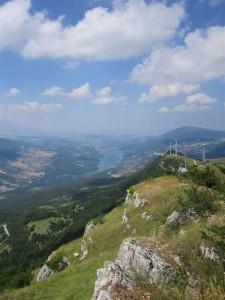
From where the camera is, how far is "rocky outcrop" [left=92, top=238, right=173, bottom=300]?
705 inches

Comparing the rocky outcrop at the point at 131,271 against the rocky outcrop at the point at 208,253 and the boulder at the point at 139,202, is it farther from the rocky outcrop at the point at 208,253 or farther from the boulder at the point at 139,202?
the boulder at the point at 139,202

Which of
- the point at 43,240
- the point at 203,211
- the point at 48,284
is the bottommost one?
the point at 43,240

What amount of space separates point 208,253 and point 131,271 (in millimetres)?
5404

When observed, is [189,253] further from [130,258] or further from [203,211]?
[203,211]

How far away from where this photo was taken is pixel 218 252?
22141mm

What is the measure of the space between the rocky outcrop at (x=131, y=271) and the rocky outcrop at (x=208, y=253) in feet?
9.70

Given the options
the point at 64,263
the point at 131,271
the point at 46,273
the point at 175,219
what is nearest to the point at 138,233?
the point at 175,219

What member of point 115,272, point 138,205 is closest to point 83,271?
point 115,272

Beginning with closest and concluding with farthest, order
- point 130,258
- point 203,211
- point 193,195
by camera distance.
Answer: point 130,258, point 203,211, point 193,195

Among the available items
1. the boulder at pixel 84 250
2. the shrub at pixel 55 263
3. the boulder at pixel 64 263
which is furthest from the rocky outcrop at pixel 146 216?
the shrub at pixel 55 263

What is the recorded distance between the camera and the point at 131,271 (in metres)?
19.5

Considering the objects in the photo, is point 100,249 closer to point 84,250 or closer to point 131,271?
point 84,250

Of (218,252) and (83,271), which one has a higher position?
(218,252)

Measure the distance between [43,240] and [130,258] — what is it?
184 metres
